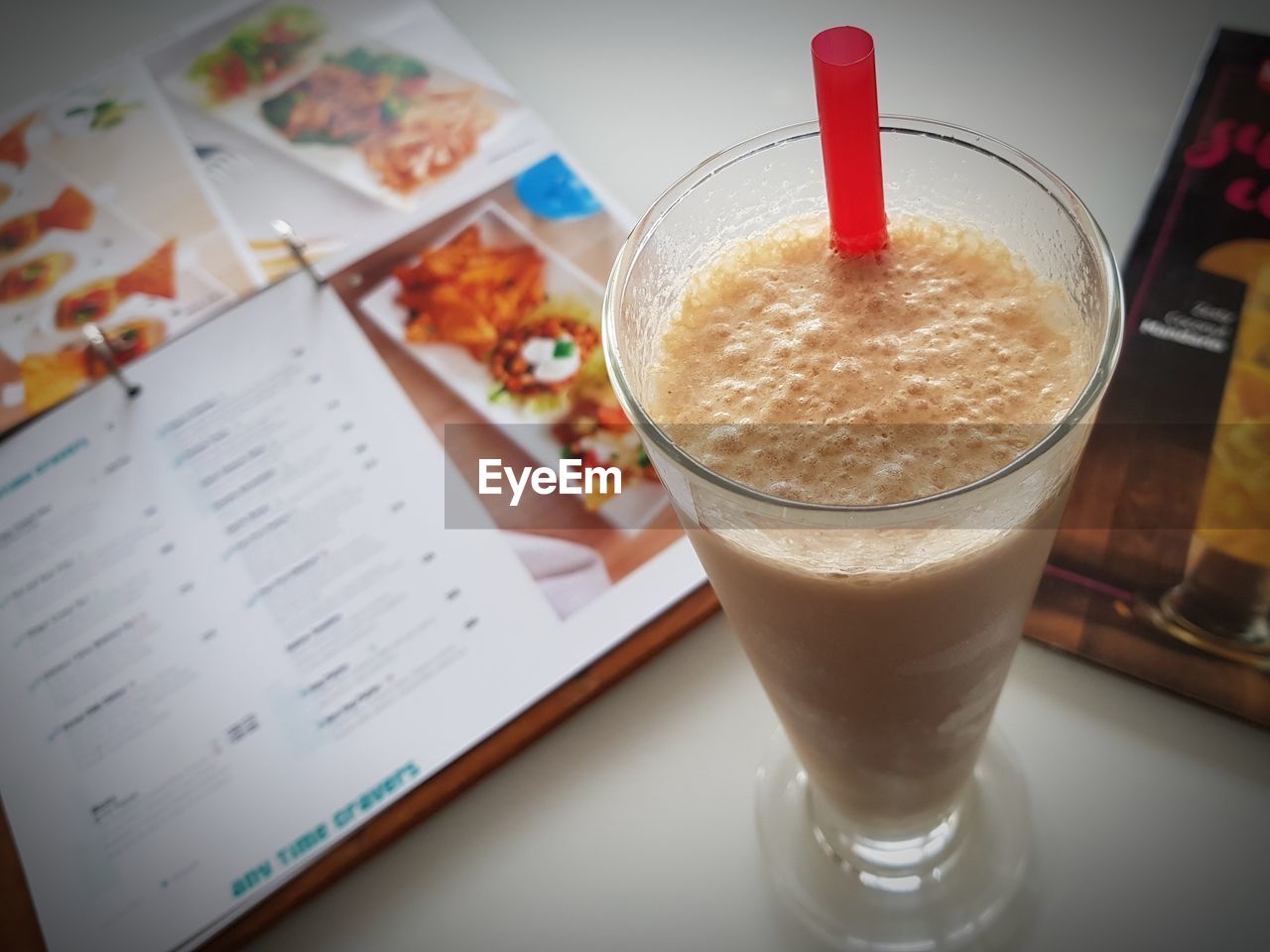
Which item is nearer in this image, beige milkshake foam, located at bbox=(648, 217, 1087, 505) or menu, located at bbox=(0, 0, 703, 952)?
beige milkshake foam, located at bbox=(648, 217, 1087, 505)

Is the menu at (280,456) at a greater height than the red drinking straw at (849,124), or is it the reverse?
the red drinking straw at (849,124)

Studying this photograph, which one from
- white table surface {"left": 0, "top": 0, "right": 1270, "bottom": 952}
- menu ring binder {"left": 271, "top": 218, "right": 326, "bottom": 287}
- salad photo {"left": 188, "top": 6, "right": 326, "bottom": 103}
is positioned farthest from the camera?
salad photo {"left": 188, "top": 6, "right": 326, "bottom": 103}

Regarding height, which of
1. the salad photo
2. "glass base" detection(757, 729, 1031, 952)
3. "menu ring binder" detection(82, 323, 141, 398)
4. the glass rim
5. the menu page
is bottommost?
"glass base" detection(757, 729, 1031, 952)

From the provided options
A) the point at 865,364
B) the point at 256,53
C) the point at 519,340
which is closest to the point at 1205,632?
the point at 865,364

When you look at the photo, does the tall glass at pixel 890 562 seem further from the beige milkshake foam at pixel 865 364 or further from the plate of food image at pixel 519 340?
the plate of food image at pixel 519 340

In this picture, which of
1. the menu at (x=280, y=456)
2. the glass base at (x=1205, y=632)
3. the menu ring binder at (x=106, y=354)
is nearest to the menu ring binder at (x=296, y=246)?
the menu at (x=280, y=456)

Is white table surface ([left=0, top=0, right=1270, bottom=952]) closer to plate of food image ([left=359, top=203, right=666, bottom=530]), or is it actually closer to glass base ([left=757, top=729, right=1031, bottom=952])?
glass base ([left=757, top=729, right=1031, bottom=952])

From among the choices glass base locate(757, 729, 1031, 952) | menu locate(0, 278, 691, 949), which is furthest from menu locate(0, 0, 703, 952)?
glass base locate(757, 729, 1031, 952)

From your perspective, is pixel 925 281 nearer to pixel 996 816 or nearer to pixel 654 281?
pixel 654 281
